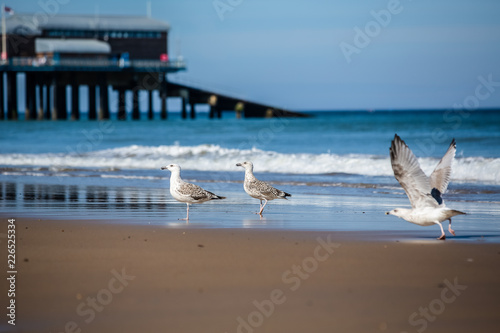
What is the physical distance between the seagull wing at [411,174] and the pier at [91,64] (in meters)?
53.0

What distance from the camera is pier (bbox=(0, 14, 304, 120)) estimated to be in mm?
60406

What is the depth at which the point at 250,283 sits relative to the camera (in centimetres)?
629

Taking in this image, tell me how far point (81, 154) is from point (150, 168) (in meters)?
6.12

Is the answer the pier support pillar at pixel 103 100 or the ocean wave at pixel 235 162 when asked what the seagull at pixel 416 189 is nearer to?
the ocean wave at pixel 235 162

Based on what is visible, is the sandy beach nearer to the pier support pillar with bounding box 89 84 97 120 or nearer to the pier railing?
the pier railing

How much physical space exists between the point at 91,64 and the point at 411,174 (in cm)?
5357

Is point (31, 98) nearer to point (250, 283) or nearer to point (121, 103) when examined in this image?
point (121, 103)

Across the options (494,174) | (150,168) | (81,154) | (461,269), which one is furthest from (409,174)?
(81,154)

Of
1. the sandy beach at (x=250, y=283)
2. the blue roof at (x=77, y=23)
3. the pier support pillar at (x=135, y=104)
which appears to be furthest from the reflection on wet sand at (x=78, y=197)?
the blue roof at (x=77, y=23)

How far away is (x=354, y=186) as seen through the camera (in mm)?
15633

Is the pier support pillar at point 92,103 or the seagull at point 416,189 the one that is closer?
the seagull at point 416,189

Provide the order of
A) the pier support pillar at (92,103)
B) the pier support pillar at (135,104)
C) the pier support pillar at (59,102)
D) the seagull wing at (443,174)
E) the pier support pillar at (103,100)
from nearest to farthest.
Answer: the seagull wing at (443,174), the pier support pillar at (103,100), the pier support pillar at (59,102), the pier support pillar at (135,104), the pier support pillar at (92,103)

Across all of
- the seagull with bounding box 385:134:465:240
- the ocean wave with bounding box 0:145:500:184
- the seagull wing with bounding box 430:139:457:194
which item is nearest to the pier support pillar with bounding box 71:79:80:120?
the ocean wave with bounding box 0:145:500:184

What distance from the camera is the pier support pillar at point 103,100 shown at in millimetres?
61062
